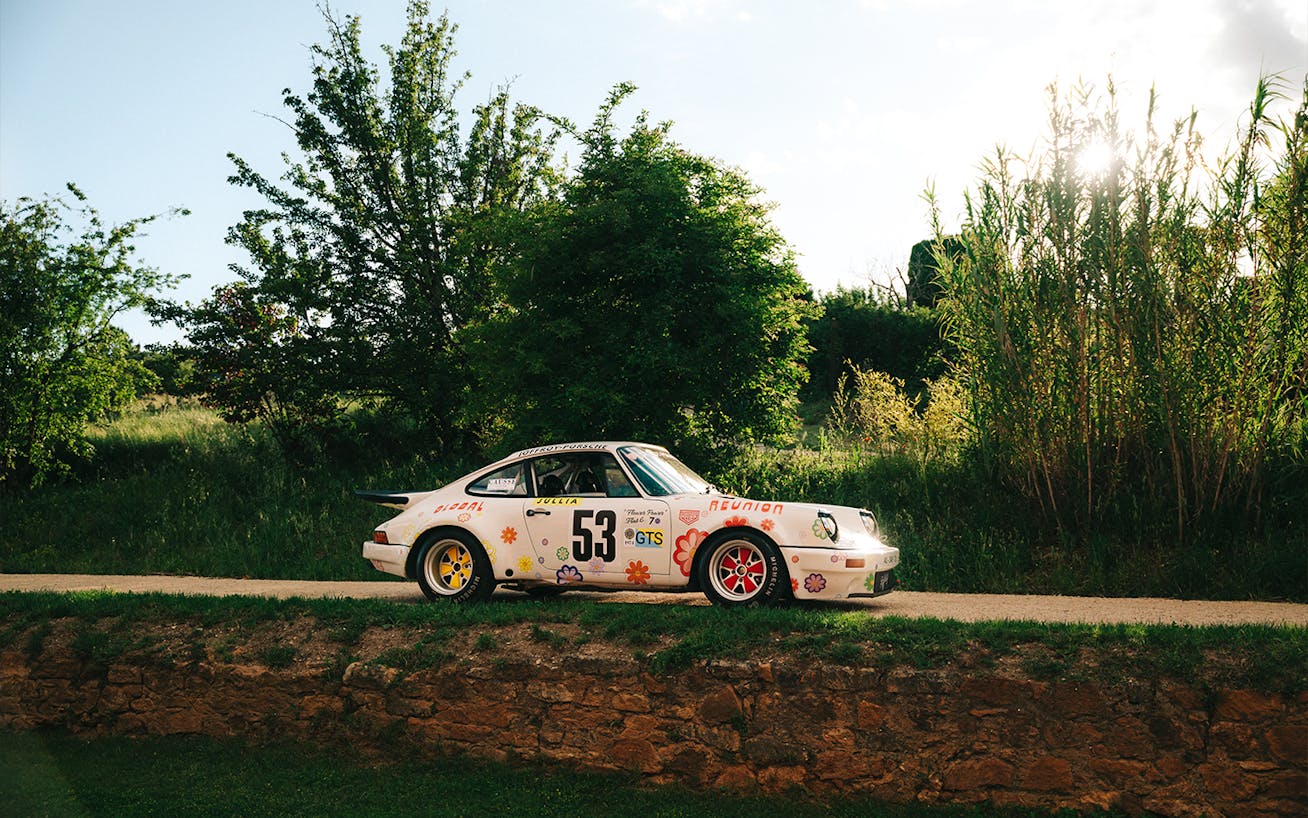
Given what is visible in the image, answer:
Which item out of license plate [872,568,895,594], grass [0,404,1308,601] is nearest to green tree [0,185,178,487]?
grass [0,404,1308,601]

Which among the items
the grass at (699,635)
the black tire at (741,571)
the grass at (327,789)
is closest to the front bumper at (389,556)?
the grass at (699,635)

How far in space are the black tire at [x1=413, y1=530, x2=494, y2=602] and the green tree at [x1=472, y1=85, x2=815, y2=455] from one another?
4653 mm

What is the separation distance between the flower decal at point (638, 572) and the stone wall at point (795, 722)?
1217mm

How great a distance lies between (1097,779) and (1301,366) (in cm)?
688

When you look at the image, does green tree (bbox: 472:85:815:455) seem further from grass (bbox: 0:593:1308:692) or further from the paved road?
grass (bbox: 0:593:1308:692)

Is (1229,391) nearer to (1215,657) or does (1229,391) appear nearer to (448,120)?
(1215,657)

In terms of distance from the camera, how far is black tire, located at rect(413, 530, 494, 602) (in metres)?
9.79

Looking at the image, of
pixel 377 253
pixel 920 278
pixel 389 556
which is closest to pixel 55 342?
pixel 377 253

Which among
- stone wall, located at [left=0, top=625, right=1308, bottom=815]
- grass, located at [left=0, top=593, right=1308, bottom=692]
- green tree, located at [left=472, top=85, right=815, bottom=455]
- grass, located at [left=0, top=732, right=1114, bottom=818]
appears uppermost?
green tree, located at [left=472, top=85, right=815, bottom=455]

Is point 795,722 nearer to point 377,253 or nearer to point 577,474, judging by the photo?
point 577,474

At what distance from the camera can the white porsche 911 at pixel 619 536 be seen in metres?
8.62

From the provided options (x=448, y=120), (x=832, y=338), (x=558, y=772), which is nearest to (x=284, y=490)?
(x=448, y=120)

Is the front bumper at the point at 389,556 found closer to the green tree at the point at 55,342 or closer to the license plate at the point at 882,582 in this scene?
the license plate at the point at 882,582

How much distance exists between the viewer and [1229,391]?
11.3 metres
